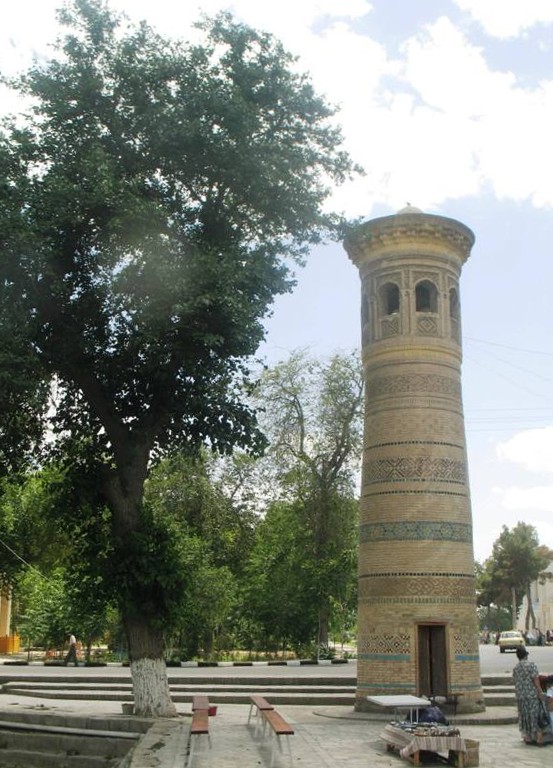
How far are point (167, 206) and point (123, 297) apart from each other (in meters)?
2.00

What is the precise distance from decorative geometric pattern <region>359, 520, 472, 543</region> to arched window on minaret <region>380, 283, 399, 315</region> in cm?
458

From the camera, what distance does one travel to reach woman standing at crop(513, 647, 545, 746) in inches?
499

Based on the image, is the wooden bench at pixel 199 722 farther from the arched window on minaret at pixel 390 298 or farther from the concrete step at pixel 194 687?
the arched window on minaret at pixel 390 298

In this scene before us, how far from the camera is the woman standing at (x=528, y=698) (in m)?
12.7

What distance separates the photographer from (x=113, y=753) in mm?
13617

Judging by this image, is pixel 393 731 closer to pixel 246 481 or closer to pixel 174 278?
pixel 174 278

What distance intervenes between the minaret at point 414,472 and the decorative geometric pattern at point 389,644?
0.02 m

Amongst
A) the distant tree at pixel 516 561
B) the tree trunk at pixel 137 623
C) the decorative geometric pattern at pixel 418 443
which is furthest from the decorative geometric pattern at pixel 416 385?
the distant tree at pixel 516 561

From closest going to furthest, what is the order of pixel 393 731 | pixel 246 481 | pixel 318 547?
1. pixel 393 731
2. pixel 318 547
3. pixel 246 481

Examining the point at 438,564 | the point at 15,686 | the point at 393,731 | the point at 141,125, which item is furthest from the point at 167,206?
the point at 15,686

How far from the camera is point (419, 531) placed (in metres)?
17.5

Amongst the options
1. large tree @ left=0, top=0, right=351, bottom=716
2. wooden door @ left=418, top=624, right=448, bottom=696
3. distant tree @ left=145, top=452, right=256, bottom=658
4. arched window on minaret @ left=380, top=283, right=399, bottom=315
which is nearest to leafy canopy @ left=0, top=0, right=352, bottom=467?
large tree @ left=0, top=0, right=351, bottom=716

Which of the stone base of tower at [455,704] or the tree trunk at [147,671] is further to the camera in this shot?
the stone base of tower at [455,704]

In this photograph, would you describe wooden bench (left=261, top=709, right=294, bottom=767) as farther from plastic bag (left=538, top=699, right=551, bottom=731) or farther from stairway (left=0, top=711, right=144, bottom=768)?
plastic bag (left=538, top=699, right=551, bottom=731)
